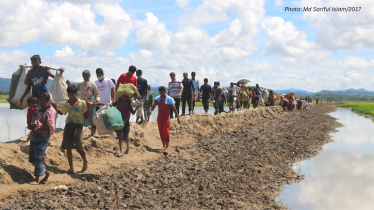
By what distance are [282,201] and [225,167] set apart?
173 centimetres

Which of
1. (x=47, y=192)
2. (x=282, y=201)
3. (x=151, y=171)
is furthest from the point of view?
(x=151, y=171)

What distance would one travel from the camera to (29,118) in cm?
497

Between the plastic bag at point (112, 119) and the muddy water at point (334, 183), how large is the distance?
3.75 m

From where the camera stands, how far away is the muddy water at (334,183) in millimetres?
6117

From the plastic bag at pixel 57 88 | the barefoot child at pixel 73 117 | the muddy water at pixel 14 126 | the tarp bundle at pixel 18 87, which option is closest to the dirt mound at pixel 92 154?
the barefoot child at pixel 73 117

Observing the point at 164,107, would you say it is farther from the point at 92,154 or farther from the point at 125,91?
the point at 92,154

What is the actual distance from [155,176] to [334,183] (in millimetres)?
4714

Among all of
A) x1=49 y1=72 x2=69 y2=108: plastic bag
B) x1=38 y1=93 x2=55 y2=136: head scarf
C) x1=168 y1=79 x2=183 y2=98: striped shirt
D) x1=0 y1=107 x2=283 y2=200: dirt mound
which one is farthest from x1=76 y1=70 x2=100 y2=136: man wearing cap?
x1=168 y1=79 x2=183 y2=98: striped shirt

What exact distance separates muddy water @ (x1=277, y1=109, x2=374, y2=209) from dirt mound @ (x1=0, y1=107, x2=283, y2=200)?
3.61m

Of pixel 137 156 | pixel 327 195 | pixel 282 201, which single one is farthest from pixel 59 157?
pixel 327 195

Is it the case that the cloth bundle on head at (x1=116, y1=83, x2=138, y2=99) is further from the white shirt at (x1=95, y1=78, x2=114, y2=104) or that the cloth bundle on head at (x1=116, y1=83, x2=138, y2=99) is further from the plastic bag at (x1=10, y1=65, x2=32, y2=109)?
the plastic bag at (x1=10, y1=65, x2=32, y2=109)

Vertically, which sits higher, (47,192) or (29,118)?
(29,118)

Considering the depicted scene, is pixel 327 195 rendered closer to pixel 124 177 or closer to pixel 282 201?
pixel 282 201

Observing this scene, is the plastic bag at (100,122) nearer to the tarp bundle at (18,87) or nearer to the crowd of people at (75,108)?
the crowd of people at (75,108)
